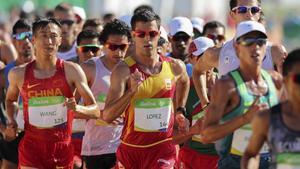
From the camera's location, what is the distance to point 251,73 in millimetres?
8031

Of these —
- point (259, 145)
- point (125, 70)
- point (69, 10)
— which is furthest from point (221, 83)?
point (69, 10)

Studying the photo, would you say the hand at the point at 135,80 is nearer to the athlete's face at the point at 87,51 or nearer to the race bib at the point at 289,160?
the race bib at the point at 289,160

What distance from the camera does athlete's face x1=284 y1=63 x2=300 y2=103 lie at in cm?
705

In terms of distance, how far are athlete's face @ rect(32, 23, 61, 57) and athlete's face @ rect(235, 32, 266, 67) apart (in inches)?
95.9

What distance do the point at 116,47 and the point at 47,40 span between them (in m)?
1.15

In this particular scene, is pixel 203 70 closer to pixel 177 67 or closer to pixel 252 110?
pixel 177 67

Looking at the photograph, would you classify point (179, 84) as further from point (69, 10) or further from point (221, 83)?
point (69, 10)

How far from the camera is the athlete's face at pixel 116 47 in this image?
10719mm

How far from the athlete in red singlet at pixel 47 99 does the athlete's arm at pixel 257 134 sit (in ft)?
8.38

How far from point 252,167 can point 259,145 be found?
19 cm

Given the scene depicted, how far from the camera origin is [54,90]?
381 inches

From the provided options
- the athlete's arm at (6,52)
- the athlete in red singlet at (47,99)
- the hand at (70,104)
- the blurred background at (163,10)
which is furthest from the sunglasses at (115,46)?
the blurred background at (163,10)

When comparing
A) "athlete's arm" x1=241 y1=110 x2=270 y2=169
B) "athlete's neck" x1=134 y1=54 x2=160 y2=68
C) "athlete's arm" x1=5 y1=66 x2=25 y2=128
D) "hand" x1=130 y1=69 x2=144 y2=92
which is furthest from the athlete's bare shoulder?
"athlete's arm" x1=241 y1=110 x2=270 y2=169

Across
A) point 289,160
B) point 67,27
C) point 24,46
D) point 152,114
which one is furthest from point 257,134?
point 67,27
